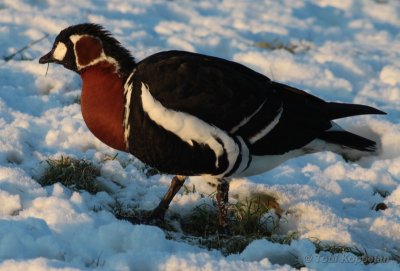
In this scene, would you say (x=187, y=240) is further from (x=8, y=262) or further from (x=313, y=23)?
(x=313, y=23)

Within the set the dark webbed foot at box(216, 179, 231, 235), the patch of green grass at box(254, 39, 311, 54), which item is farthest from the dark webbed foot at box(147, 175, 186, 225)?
the patch of green grass at box(254, 39, 311, 54)

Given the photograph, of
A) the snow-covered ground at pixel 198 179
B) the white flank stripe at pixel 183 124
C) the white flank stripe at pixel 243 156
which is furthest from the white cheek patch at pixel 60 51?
the white flank stripe at pixel 243 156

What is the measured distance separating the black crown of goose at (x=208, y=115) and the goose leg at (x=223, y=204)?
60 millimetres

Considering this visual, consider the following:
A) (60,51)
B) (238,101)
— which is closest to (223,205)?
(238,101)

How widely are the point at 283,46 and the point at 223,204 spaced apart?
4087 millimetres

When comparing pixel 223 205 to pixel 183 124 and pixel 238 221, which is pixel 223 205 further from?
pixel 183 124

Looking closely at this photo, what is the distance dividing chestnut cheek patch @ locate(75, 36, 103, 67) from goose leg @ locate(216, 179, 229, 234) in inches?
44.2

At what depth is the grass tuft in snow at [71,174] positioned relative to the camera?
4887 mm

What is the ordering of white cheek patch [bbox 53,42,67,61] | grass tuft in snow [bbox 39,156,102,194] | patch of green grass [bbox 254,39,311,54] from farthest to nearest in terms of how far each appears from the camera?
patch of green grass [bbox 254,39,311,54], white cheek patch [bbox 53,42,67,61], grass tuft in snow [bbox 39,156,102,194]

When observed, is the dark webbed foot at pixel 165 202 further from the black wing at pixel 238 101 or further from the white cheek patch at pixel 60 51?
the white cheek patch at pixel 60 51

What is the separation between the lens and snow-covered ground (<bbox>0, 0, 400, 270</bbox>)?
146 inches

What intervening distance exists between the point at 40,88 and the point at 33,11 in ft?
6.37

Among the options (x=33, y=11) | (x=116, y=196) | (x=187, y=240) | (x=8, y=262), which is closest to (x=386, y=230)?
(x=187, y=240)

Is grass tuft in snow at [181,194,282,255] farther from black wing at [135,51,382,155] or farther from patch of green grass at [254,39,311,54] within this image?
patch of green grass at [254,39,311,54]
